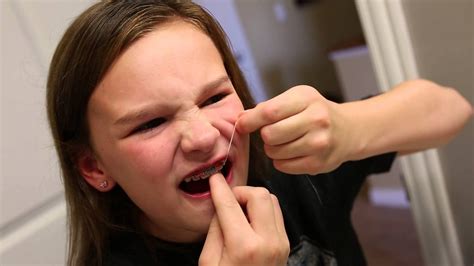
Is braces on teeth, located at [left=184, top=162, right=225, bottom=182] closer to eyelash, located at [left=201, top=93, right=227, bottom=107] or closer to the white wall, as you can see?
eyelash, located at [left=201, top=93, right=227, bottom=107]

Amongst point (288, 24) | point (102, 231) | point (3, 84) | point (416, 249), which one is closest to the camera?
point (102, 231)

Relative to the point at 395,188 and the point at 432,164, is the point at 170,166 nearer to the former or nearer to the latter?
the point at 432,164

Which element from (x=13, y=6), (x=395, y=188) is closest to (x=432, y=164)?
(x=13, y=6)

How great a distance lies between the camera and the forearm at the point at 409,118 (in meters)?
0.67

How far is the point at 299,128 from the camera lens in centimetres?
54

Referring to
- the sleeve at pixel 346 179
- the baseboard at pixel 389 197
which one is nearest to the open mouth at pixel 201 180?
the sleeve at pixel 346 179

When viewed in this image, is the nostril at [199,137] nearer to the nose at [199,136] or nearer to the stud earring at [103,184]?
the nose at [199,136]

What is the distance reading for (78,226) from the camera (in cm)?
68

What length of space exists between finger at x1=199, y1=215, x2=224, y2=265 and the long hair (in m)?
0.21

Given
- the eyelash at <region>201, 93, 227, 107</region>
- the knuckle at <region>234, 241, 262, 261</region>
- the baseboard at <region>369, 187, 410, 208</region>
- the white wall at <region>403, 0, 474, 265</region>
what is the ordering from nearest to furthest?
the knuckle at <region>234, 241, 262, 261</region>
the eyelash at <region>201, 93, 227, 107</region>
the white wall at <region>403, 0, 474, 265</region>
the baseboard at <region>369, 187, 410, 208</region>

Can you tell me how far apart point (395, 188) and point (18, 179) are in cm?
162

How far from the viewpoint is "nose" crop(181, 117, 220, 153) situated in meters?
0.52

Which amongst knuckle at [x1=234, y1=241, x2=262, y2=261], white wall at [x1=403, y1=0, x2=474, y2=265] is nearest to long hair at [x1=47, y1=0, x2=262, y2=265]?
knuckle at [x1=234, y1=241, x2=262, y2=261]

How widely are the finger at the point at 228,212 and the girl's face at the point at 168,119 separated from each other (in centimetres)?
3
